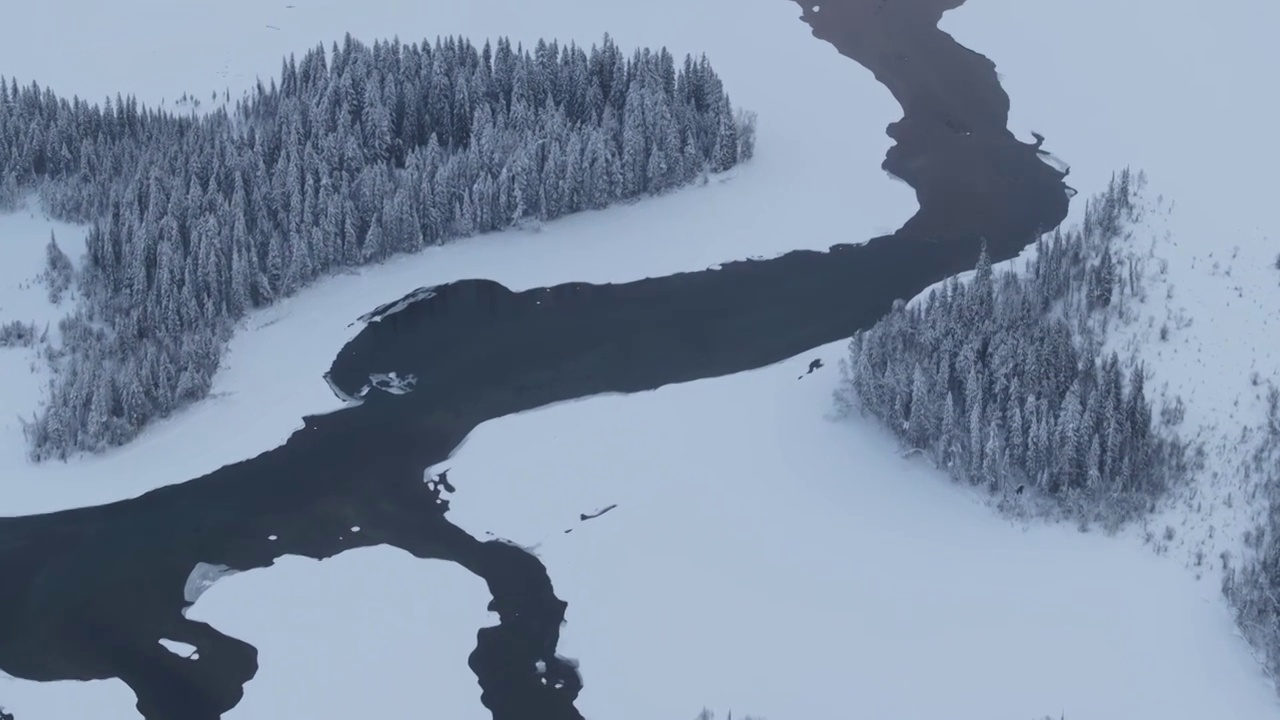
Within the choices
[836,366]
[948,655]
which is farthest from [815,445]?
[948,655]

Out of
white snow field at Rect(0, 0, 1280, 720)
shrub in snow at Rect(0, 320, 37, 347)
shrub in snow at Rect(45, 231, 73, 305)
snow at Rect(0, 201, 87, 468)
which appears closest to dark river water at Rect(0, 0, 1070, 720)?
white snow field at Rect(0, 0, 1280, 720)

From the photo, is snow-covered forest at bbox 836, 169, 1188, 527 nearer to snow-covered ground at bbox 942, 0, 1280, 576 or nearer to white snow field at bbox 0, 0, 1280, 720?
white snow field at bbox 0, 0, 1280, 720

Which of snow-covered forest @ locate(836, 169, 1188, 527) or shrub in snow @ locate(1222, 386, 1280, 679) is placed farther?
snow-covered forest @ locate(836, 169, 1188, 527)

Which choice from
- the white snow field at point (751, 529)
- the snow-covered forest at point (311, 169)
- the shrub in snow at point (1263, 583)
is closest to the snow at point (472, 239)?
the white snow field at point (751, 529)

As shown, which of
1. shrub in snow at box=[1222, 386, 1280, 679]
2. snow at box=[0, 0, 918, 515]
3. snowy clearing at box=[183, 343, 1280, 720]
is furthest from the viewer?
snow at box=[0, 0, 918, 515]

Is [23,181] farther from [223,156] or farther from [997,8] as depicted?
[997,8]

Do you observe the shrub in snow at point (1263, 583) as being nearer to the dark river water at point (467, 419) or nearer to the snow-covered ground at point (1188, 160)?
the snow-covered ground at point (1188, 160)
